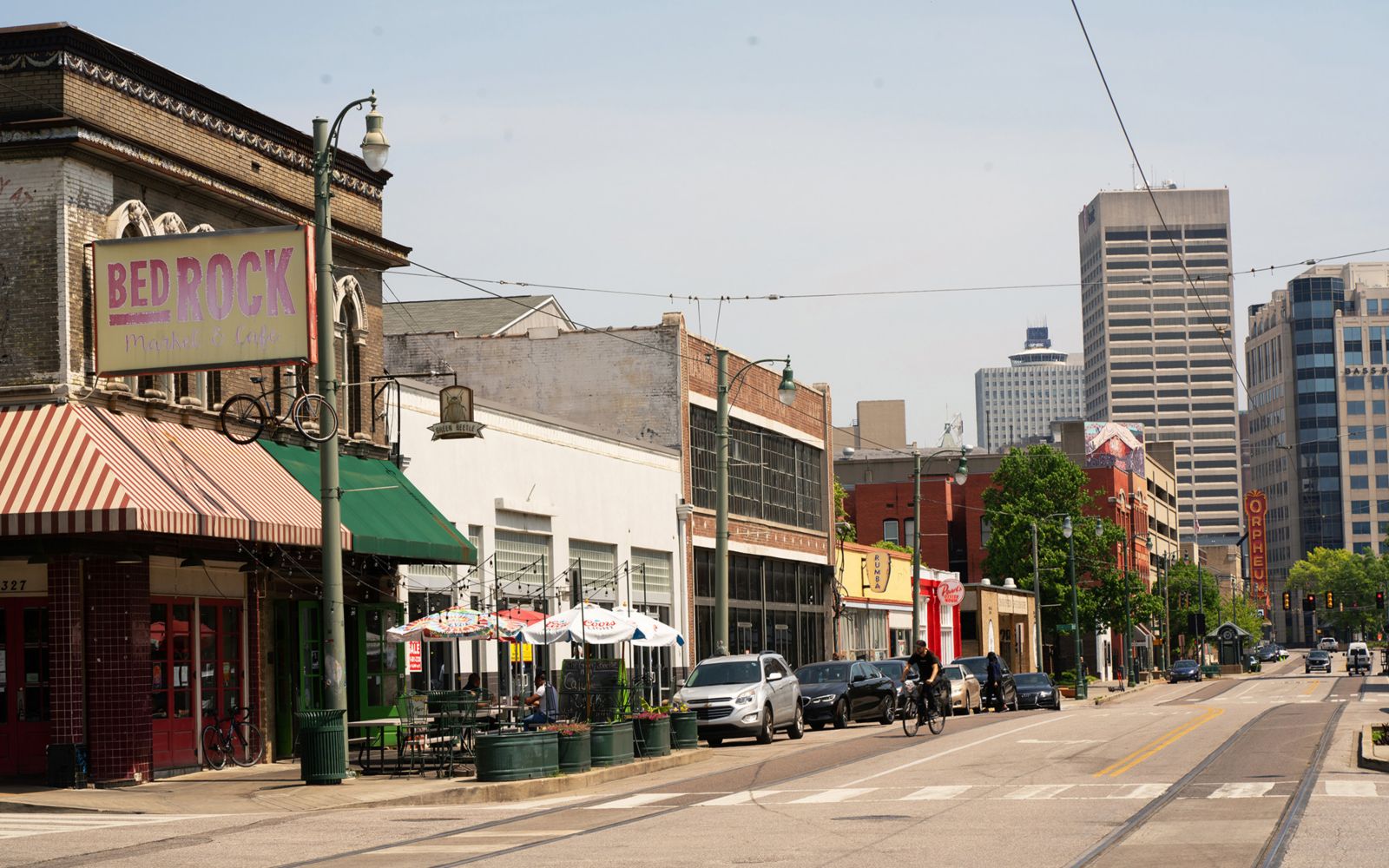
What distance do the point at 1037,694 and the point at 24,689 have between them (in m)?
36.6

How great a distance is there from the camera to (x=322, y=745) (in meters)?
23.6

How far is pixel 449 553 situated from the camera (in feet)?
101

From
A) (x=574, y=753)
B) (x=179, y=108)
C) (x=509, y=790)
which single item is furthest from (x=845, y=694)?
(x=179, y=108)

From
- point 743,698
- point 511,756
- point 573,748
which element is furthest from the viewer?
point 743,698

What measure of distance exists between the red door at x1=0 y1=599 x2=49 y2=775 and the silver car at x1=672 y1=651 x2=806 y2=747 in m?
12.4

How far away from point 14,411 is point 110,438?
134 cm

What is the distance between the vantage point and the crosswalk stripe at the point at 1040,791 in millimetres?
20167

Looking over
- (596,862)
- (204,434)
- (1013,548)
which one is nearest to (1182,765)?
(596,862)

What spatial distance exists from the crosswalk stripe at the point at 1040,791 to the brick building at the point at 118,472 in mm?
10999

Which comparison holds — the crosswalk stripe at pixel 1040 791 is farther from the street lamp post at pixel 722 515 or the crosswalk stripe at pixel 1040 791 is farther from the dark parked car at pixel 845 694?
the dark parked car at pixel 845 694

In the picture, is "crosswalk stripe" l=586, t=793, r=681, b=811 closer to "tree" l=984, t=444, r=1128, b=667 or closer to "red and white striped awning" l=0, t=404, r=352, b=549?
"red and white striped awning" l=0, t=404, r=352, b=549

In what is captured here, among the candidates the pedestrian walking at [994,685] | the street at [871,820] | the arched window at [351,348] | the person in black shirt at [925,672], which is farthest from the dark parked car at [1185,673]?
the arched window at [351,348]

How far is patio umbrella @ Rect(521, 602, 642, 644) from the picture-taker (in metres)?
32.1

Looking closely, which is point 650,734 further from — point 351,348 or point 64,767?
point 64,767
